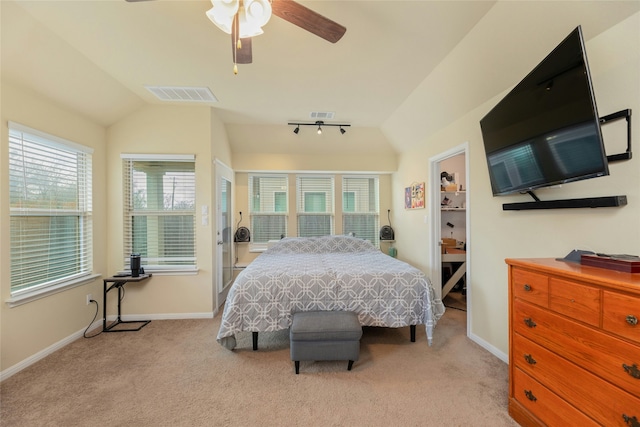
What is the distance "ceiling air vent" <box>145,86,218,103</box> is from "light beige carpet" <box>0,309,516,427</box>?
2.83m

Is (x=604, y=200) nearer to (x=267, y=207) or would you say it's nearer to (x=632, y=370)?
(x=632, y=370)

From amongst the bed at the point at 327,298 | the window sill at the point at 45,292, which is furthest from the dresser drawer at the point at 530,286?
the window sill at the point at 45,292

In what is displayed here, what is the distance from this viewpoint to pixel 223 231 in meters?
3.95

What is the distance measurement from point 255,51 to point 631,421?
3215 mm

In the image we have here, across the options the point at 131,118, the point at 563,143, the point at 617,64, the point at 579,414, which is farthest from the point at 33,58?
the point at 579,414

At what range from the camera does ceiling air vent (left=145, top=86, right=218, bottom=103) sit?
9.50 feet

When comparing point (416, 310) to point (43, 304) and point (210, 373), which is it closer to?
point (210, 373)

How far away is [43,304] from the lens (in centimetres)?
242

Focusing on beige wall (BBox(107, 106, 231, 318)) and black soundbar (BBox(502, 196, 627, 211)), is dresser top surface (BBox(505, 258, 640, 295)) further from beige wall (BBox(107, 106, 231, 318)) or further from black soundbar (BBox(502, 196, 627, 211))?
beige wall (BBox(107, 106, 231, 318))

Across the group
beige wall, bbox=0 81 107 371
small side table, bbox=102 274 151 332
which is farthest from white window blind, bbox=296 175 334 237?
beige wall, bbox=0 81 107 371

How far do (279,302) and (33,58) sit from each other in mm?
2959

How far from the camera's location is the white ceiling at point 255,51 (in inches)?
70.3

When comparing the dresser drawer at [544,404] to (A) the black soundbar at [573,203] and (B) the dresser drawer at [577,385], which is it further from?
(A) the black soundbar at [573,203]

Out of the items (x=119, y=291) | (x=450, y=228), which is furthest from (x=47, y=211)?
(x=450, y=228)
